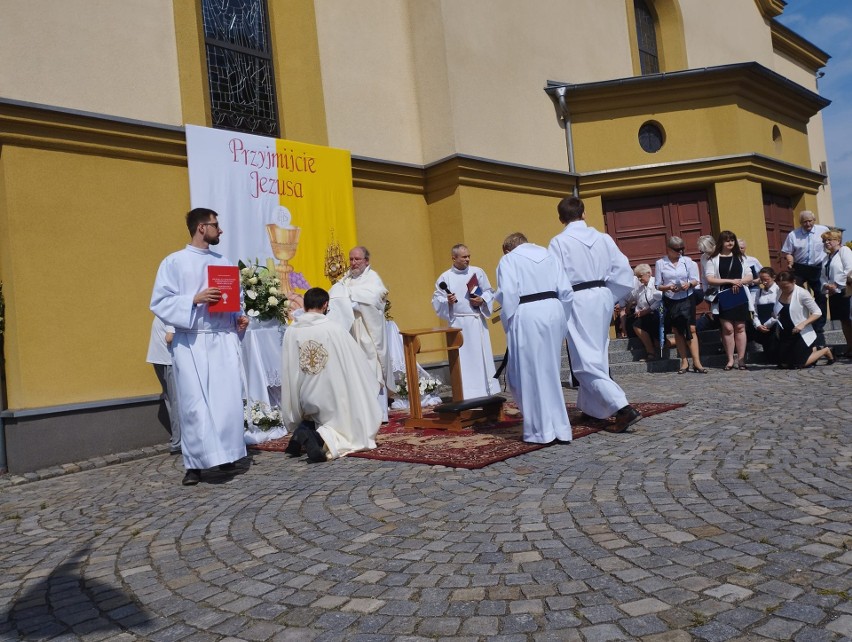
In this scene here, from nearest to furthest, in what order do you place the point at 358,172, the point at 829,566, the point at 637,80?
the point at 829,566 < the point at 358,172 < the point at 637,80

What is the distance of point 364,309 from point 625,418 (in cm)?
344

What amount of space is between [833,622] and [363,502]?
2.91 metres

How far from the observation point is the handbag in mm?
10109

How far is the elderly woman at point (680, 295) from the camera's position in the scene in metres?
10.5

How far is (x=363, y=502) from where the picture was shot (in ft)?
15.5

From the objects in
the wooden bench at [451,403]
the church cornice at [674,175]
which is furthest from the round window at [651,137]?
the wooden bench at [451,403]

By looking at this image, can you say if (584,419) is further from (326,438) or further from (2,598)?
(2,598)

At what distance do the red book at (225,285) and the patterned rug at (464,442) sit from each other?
5.79 ft

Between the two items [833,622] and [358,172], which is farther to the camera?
[358,172]

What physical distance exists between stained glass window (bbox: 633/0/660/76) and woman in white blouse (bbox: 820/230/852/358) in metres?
7.41

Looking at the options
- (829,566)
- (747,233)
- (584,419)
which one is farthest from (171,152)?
(747,233)

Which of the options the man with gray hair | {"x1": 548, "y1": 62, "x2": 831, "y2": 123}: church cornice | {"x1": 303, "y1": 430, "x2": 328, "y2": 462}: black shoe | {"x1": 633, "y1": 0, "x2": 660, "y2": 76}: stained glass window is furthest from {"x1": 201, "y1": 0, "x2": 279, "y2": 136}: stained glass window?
{"x1": 633, "y1": 0, "x2": 660, "y2": 76}: stained glass window

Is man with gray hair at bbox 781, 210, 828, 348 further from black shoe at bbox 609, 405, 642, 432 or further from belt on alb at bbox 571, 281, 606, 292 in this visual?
black shoe at bbox 609, 405, 642, 432

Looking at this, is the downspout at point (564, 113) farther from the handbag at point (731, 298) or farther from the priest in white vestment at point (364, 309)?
the priest in white vestment at point (364, 309)
